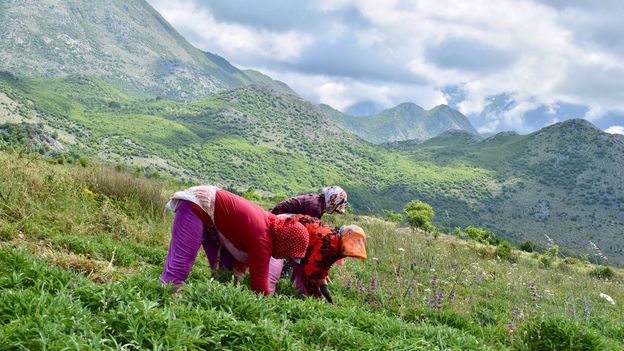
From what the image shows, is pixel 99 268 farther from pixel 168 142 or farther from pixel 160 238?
pixel 168 142

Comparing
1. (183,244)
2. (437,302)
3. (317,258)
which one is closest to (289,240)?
(317,258)

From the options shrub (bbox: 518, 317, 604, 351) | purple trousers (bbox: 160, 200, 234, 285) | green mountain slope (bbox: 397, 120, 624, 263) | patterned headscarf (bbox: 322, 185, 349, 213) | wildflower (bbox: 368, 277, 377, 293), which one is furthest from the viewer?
green mountain slope (bbox: 397, 120, 624, 263)

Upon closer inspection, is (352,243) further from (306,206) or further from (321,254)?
(306,206)

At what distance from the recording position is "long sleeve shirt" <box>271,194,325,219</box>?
6.16 meters

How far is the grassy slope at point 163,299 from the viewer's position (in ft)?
8.21

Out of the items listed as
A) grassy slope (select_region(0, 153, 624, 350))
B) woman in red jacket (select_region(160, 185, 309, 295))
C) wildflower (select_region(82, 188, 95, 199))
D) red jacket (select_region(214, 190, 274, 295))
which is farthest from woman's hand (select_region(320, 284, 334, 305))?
wildflower (select_region(82, 188, 95, 199))

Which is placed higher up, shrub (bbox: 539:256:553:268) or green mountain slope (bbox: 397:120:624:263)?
green mountain slope (bbox: 397:120:624:263)

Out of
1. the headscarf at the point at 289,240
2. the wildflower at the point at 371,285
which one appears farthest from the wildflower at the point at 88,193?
the wildflower at the point at 371,285

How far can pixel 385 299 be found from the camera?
527 cm

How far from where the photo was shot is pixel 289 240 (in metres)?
4.57

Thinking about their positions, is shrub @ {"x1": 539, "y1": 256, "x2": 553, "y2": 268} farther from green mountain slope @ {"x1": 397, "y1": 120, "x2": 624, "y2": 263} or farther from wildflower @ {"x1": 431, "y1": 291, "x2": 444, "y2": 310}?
green mountain slope @ {"x1": 397, "y1": 120, "x2": 624, "y2": 263}

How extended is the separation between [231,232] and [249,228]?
23 centimetres

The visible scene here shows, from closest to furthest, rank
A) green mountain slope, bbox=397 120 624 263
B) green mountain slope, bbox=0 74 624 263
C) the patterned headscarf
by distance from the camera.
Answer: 1. the patterned headscarf
2. green mountain slope, bbox=397 120 624 263
3. green mountain slope, bbox=0 74 624 263

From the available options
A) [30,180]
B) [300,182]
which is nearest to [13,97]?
[300,182]
